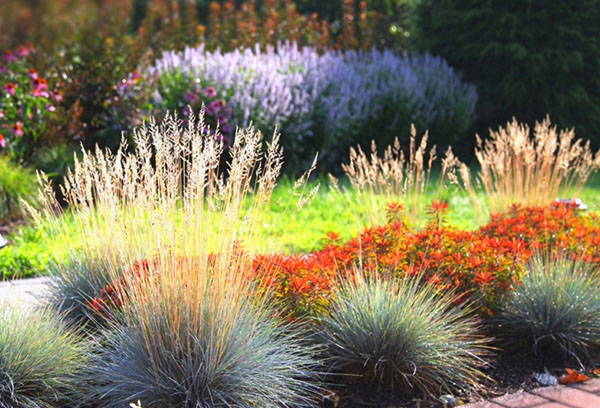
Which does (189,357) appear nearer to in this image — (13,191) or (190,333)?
(190,333)

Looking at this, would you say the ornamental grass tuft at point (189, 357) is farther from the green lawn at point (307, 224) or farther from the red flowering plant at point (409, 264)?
the green lawn at point (307, 224)

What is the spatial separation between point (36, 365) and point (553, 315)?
2684 millimetres

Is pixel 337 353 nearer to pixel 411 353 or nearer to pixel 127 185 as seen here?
pixel 411 353

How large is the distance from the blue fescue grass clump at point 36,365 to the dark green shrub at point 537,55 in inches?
374

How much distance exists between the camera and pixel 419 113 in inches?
402

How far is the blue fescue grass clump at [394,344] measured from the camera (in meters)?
3.44

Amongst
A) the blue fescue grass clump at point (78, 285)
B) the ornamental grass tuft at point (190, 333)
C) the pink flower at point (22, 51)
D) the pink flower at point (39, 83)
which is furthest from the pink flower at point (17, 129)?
the ornamental grass tuft at point (190, 333)

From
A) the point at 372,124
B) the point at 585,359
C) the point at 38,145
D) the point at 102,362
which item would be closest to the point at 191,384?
the point at 102,362

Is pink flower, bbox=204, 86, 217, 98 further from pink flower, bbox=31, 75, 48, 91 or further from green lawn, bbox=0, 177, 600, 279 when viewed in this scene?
pink flower, bbox=31, 75, 48, 91

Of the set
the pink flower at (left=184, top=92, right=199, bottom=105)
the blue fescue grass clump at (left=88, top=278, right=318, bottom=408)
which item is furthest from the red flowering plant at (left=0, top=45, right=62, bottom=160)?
the blue fescue grass clump at (left=88, top=278, right=318, bottom=408)

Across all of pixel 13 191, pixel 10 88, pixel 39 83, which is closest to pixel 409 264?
pixel 13 191

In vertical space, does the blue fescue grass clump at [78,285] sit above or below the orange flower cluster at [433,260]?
below

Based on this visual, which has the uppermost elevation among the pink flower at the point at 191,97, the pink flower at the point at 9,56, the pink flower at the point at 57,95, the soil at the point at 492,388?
the pink flower at the point at 9,56

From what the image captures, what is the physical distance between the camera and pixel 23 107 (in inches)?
322
